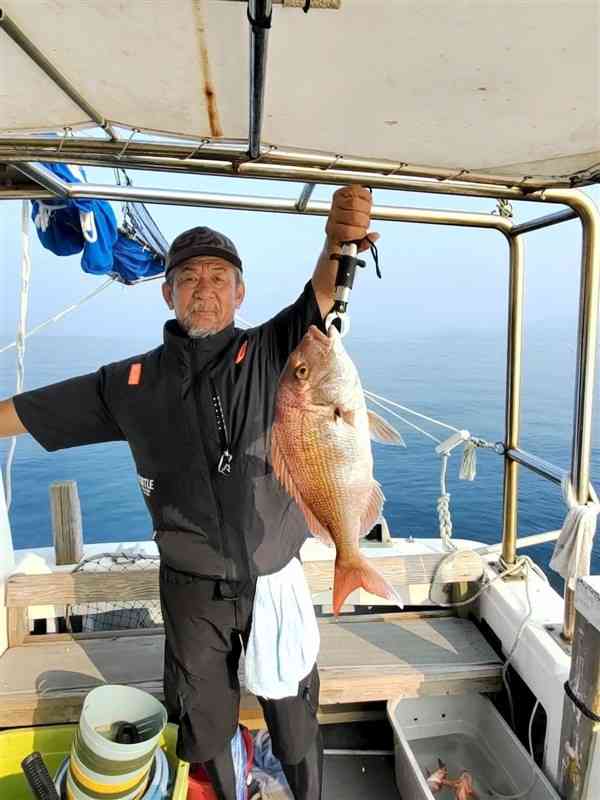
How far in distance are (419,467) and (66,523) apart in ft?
29.1

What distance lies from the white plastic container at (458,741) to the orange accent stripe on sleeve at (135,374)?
1.98 meters

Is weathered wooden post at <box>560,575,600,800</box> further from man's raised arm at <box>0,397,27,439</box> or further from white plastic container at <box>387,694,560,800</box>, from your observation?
man's raised arm at <box>0,397,27,439</box>

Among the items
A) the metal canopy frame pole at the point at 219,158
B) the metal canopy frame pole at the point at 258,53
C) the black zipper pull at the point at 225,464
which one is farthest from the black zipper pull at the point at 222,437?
the metal canopy frame pole at the point at 258,53

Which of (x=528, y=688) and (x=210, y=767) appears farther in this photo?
(x=528, y=688)

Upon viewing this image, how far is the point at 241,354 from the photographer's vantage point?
201 centimetres

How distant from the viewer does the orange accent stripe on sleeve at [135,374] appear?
2.06 meters

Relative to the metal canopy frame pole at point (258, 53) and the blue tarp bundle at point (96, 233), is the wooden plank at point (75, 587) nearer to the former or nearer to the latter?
the blue tarp bundle at point (96, 233)

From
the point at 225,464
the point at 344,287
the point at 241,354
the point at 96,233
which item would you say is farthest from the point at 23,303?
the point at 344,287

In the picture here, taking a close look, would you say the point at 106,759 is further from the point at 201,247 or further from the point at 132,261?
the point at 132,261

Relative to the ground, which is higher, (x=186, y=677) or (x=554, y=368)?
(x=554, y=368)

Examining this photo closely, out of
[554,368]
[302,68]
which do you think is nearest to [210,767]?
[302,68]

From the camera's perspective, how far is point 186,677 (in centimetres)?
197

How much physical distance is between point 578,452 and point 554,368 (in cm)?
1871

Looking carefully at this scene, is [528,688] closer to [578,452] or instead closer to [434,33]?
[578,452]
